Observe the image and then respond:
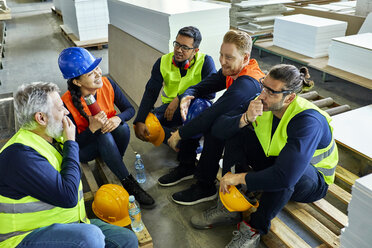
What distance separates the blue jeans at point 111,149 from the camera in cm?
299

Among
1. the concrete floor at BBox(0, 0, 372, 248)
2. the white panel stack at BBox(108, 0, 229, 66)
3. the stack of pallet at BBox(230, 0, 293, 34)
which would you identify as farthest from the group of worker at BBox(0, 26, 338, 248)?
the stack of pallet at BBox(230, 0, 293, 34)

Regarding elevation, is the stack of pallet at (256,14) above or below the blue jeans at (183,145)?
above

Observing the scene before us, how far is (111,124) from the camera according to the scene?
9.91 feet

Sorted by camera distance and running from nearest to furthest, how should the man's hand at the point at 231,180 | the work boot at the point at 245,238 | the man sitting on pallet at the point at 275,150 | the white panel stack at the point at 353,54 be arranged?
the man sitting on pallet at the point at 275,150 < the man's hand at the point at 231,180 < the work boot at the point at 245,238 < the white panel stack at the point at 353,54

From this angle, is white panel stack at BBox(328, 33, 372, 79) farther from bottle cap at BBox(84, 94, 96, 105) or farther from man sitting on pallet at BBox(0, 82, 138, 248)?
man sitting on pallet at BBox(0, 82, 138, 248)

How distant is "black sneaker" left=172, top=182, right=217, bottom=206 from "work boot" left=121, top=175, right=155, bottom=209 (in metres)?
0.25

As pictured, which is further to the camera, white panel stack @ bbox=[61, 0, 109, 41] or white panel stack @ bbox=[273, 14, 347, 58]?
white panel stack @ bbox=[61, 0, 109, 41]

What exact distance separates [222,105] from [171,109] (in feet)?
3.09

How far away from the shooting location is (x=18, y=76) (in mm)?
6719

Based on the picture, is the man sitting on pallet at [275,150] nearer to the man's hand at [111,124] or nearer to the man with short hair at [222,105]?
the man with short hair at [222,105]

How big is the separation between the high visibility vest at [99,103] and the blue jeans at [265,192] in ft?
4.12

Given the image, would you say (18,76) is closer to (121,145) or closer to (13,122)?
(13,122)

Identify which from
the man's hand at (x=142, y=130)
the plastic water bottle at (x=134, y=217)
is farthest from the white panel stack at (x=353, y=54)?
the plastic water bottle at (x=134, y=217)

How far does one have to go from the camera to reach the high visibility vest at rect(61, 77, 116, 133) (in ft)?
9.52
